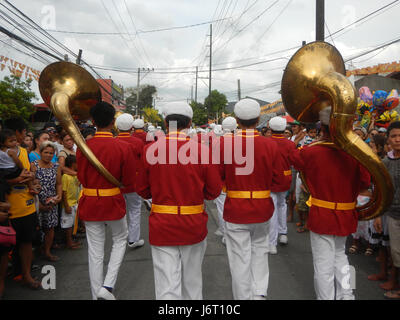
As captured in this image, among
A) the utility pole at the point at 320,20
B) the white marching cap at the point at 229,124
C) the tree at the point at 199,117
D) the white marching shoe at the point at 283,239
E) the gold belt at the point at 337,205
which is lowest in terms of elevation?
the white marching shoe at the point at 283,239

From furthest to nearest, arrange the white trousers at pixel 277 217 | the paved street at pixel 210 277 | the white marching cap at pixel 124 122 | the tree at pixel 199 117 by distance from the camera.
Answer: the tree at pixel 199 117 < the white marching cap at pixel 124 122 < the white trousers at pixel 277 217 < the paved street at pixel 210 277

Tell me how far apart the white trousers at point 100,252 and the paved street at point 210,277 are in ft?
0.96

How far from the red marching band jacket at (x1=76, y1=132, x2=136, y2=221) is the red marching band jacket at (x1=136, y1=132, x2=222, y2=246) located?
0.77 metres

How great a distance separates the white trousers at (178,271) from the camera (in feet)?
7.38

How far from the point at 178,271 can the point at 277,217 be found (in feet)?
8.44

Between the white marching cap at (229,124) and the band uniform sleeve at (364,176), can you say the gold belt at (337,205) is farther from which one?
the white marching cap at (229,124)

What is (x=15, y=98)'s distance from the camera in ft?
39.3

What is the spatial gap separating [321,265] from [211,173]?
1287mm

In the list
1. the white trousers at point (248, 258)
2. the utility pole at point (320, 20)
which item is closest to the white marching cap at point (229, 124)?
the white trousers at point (248, 258)

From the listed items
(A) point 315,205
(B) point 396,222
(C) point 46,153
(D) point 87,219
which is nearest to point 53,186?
(C) point 46,153

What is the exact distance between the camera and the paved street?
3.08 m

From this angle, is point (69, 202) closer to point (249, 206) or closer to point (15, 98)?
point (249, 206)

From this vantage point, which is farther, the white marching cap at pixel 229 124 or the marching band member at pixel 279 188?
the white marching cap at pixel 229 124
